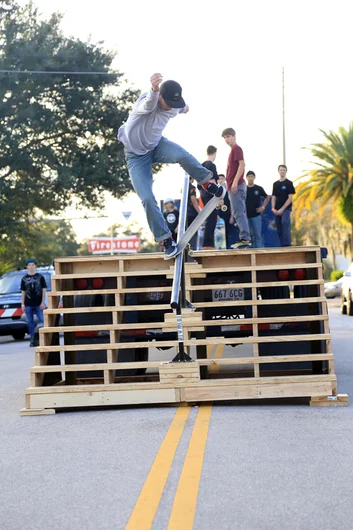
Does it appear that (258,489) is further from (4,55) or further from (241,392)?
(4,55)

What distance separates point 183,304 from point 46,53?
25.6 metres

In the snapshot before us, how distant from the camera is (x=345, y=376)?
1187 centimetres

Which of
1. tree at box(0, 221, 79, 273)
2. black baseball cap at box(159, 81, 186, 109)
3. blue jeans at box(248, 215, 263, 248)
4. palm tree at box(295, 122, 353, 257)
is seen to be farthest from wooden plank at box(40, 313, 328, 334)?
palm tree at box(295, 122, 353, 257)

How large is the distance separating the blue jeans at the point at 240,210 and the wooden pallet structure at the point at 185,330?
192cm

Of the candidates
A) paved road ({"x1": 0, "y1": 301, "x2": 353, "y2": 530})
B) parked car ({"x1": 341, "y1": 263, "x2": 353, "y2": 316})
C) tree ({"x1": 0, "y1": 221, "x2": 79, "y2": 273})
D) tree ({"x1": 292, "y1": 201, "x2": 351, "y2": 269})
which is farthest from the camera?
tree ({"x1": 292, "y1": 201, "x2": 351, "y2": 269})

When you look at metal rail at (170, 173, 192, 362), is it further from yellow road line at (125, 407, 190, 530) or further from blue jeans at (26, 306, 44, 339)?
blue jeans at (26, 306, 44, 339)

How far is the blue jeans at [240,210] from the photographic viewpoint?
41.8 ft

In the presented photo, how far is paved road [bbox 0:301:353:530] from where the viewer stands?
5.21 metres

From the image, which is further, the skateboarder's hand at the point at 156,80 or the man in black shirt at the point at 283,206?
the man in black shirt at the point at 283,206

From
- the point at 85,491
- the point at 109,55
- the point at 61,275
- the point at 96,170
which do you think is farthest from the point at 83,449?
the point at 109,55

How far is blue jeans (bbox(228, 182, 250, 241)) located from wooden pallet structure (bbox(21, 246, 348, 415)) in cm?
192

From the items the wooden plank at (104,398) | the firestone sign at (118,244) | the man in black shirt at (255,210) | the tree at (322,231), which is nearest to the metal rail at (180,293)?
the wooden plank at (104,398)

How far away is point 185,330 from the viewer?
952 centimetres

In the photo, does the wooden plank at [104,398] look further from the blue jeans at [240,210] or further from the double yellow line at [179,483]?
the blue jeans at [240,210]
